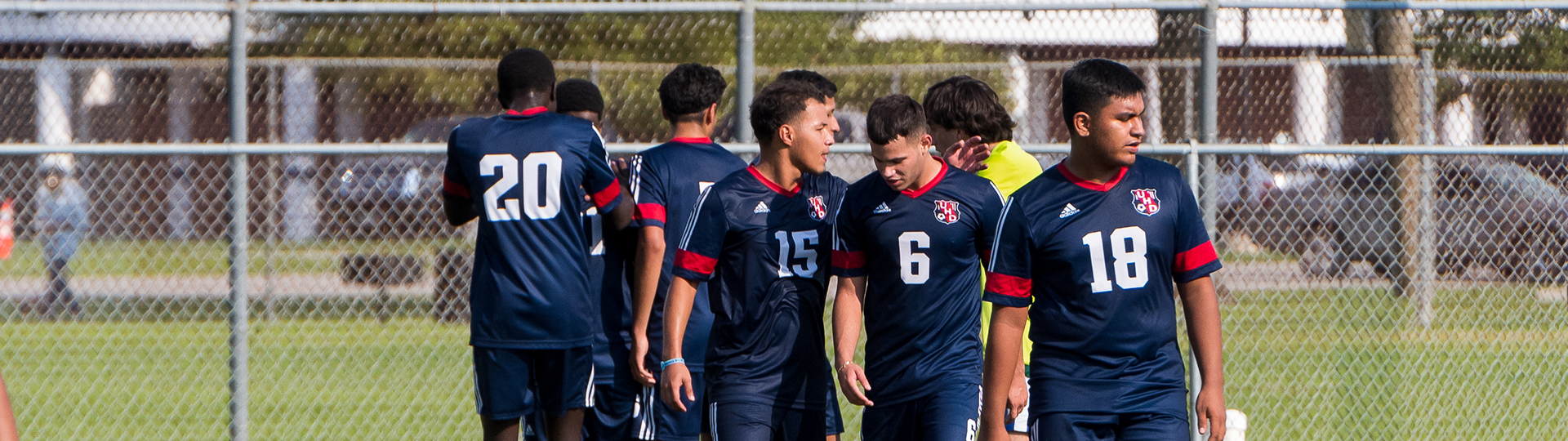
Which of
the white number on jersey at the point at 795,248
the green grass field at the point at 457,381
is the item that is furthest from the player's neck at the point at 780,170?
the green grass field at the point at 457,381

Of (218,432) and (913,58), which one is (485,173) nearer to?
(218,432)

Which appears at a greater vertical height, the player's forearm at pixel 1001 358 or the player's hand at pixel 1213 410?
the player's forearm at pixel 1001 358

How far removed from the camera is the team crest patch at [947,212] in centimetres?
395

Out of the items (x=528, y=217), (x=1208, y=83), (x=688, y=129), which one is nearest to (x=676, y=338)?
(x=528, y=217)

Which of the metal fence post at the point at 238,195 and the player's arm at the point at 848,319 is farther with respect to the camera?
the metal fence post at the point at 238,195

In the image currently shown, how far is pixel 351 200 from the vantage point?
29.3 feet

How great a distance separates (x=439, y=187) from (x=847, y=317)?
5.90 meters

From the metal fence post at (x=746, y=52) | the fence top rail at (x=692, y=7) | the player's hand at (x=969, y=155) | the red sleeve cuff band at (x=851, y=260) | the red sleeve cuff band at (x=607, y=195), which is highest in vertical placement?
the fence top rail at (x=692, y=7)

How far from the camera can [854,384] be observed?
3.81 meters

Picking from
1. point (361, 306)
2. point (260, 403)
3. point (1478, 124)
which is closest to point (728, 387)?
point (260, 403)

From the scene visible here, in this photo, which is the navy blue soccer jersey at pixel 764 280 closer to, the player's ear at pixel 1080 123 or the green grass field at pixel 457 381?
the player's ear at pixel 1080 123

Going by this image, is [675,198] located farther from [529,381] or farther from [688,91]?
[529,381]

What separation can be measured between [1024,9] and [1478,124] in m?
4.01

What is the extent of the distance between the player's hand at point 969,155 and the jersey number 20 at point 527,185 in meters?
1.31
